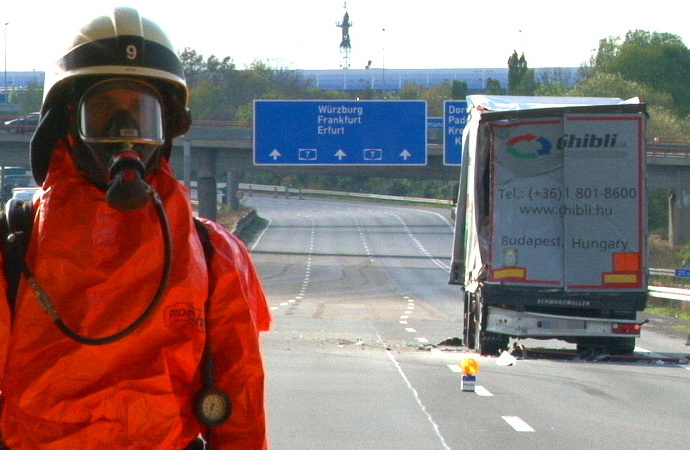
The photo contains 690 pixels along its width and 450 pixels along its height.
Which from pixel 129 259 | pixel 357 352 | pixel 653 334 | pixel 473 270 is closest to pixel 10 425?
pixel 129 259

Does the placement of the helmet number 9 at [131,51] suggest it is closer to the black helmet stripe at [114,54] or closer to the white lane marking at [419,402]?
the black helmet stripe at [114,54]

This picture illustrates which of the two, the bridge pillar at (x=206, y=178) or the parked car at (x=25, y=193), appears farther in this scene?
the bridge pillar at (x=206, y=178)

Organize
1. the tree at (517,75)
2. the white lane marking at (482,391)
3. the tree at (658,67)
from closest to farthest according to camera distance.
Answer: the white lane marking at (482,391), the tree at (658,67), the tree at (517,75)

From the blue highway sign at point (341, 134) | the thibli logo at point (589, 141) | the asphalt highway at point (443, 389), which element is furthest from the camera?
the blue highway sign at point (341, 134)

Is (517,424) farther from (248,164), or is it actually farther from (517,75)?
(517,75)

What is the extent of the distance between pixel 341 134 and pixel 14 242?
4584cm

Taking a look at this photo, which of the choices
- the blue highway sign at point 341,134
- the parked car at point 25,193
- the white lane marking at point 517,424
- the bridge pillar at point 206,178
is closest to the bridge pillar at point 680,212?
the blue highway sign at point 341,134

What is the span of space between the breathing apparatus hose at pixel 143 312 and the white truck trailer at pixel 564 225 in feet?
44.1

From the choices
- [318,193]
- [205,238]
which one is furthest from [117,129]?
[318,193]

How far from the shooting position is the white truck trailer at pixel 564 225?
52.4ft

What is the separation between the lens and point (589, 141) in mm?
16062

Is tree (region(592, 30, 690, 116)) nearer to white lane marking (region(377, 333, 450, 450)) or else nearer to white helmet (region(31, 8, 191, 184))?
white lane marking (region(377, 333, 450, 450))

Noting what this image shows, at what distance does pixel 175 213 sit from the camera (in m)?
2.82

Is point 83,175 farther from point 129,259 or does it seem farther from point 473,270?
point 473,270
